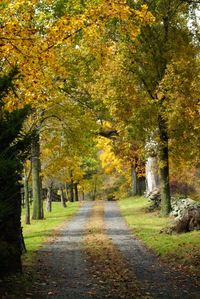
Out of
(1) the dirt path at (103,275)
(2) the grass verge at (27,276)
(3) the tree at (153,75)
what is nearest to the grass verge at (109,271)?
(1) the dirt path at (103,275)

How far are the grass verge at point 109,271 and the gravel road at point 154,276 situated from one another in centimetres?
26

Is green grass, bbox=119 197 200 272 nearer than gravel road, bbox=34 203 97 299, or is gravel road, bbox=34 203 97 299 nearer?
gravel road, bbox=34 203 97 299

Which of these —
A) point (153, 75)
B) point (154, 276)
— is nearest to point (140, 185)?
point (153, 75)

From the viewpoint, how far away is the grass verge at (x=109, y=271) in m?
10.4

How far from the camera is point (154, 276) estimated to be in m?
12.1

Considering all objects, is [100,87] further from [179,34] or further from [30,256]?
[30,256]

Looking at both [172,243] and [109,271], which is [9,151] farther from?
[172,243]

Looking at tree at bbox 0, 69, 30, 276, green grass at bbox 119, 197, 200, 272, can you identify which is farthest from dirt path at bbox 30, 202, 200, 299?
tree at bbox 0, 69, 30, 276

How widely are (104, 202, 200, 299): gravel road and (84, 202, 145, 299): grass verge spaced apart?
0.26m

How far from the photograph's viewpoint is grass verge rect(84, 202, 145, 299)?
410 inches

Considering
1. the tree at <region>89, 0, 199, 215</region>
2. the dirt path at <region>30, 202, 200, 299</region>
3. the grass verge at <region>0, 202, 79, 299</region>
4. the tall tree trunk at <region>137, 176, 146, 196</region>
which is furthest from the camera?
the tall tree trunk at <region>137, 176, 146, 196</region>

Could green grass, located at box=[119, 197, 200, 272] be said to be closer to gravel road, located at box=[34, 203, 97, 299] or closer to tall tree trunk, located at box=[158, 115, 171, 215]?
tall tree trunk, located at box=[158, 115, 171, 215]

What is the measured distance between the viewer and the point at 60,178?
134 ft

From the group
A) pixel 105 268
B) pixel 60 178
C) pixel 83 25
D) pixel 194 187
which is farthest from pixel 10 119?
pixel 194 187
